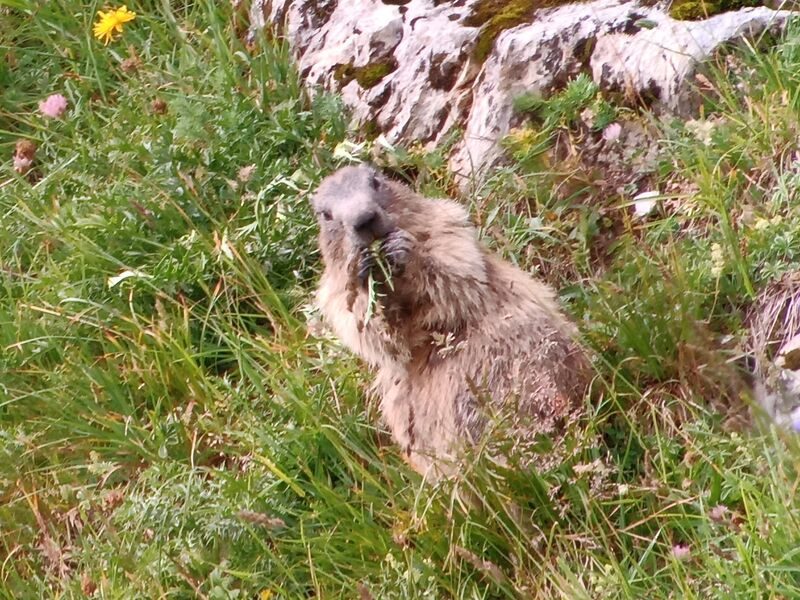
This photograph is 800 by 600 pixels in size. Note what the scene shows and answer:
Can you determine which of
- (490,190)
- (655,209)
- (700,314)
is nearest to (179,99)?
(490,190)

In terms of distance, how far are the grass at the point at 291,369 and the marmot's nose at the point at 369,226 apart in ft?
1.71

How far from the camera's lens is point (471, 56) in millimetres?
4867

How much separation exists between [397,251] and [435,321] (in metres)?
0.28

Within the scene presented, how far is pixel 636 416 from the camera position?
350cm

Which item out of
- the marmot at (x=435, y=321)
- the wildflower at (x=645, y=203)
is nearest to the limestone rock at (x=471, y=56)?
the wildflower at (x=645, y=203)

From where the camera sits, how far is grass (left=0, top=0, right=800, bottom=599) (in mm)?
3225

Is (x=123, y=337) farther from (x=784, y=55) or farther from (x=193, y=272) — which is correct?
(x=784, y=55)

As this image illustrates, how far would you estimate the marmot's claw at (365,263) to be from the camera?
12.7 ft

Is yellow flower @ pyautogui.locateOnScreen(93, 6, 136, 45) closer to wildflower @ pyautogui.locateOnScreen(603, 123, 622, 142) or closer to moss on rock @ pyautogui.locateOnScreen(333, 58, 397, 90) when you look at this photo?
moss on rock @ pyautogui.locateOnScreen(333, 58, 397, 90)

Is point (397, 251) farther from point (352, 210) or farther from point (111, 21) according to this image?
point (111, 21)

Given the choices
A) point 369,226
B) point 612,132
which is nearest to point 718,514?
point 369,226

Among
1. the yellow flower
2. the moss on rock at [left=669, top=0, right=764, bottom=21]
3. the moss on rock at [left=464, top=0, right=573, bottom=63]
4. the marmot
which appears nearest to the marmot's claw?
the marmot

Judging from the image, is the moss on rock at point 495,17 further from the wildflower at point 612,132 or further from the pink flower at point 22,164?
the pink flower at point 22,164

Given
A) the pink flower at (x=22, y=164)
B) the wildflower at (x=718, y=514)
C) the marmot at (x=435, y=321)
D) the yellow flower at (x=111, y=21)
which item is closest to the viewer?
the wildflower at (x=718, y=514)
